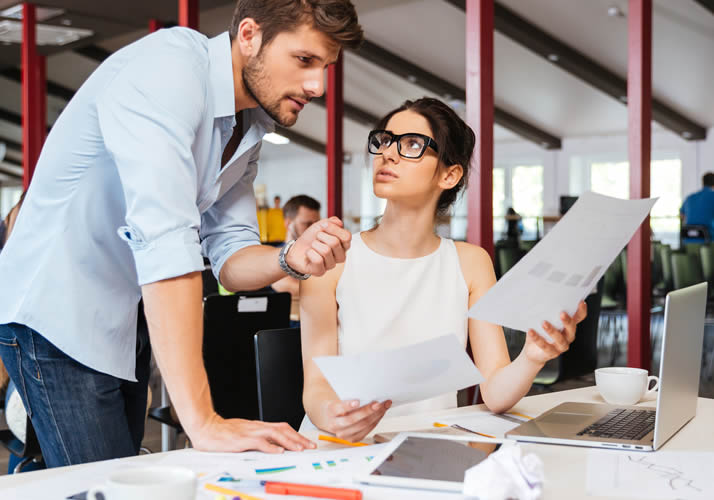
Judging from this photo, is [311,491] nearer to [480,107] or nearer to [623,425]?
[623,425]

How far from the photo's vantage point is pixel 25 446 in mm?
2135

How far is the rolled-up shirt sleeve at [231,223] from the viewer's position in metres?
1.66

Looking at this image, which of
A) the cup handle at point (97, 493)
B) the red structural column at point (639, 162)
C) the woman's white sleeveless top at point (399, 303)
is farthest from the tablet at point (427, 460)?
the red structural column at point (639, 162)

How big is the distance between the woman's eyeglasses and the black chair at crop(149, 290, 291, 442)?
110cm

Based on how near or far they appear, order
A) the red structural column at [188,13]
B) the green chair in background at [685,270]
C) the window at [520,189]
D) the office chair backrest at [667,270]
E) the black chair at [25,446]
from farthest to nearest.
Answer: the window at [520,189], the office chair backrest at [667,270], the green chair in background at [685,270], the red structural column at [188,13], the black chair at [25,446]

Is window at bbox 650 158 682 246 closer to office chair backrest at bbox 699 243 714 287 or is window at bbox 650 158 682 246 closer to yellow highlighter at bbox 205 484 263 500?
office chair backrest at bbox 699 243 714 287

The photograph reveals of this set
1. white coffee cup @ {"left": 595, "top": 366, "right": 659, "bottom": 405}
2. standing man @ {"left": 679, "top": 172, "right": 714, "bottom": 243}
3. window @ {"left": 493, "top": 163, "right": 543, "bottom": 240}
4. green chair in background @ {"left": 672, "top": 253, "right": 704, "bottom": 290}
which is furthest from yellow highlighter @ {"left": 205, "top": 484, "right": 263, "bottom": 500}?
window @ {"left": 493, "top": 163, "right": 543, "bottom": 240}

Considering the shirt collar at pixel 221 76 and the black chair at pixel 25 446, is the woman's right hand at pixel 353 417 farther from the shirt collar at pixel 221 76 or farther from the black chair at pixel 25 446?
the black chair at pixel 25 446

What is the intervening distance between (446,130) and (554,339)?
0.68m

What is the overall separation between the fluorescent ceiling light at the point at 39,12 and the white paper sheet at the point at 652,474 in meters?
6.01

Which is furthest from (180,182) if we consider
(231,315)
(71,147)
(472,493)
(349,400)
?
(231,315)

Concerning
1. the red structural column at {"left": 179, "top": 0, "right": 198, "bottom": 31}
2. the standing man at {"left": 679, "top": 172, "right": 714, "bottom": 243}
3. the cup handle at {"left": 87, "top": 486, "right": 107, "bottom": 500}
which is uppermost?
the red structural column at {"left": 179, "top": 0, "right": 198, "bottom": 31}

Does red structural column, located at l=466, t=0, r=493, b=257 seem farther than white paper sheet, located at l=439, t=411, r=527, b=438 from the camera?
Yes

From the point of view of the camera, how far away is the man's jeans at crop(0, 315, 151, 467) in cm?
138
